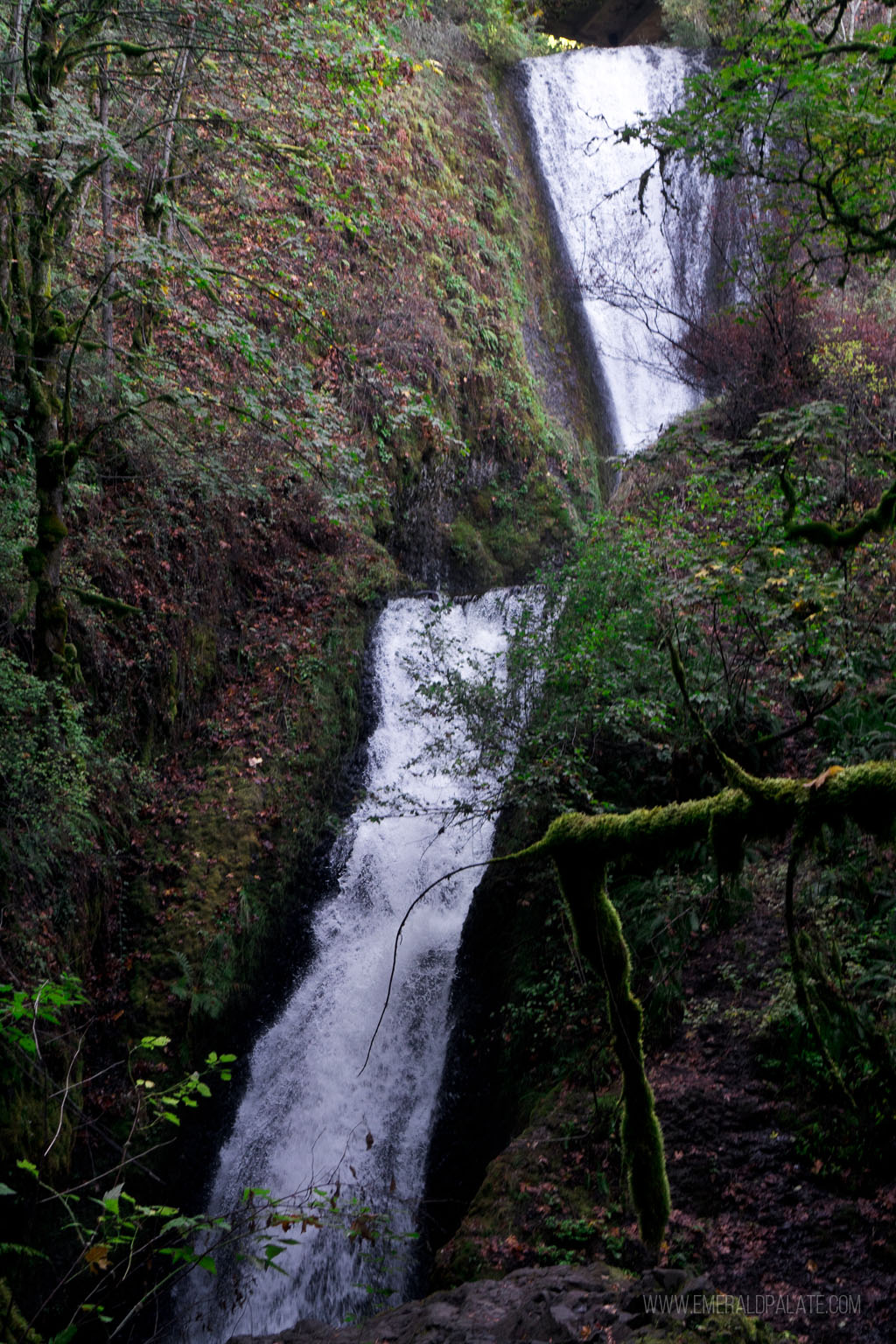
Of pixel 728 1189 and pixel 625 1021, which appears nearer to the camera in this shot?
pixel 625 1021

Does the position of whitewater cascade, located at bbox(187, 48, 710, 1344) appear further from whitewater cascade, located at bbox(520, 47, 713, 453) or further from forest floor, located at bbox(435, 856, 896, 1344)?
whitewater cascade, located at bbox(520, 47, 713, 453)

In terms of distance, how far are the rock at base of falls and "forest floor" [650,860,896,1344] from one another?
0.49 m

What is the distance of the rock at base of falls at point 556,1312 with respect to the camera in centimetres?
335

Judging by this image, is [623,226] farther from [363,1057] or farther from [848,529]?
[363,1057]

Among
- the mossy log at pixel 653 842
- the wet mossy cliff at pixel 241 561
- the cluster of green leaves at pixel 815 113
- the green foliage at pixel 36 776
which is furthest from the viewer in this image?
the wet mossy cliff at pixel 241 561

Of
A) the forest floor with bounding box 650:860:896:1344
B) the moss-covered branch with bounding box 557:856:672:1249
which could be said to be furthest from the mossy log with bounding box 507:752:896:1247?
the forest floor with bounding box 650:860:896:1344

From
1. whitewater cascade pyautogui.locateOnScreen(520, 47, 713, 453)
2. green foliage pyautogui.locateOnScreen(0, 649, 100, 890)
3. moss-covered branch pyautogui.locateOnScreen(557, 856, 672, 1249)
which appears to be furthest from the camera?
whitewater cascade pyautogui.locateOnScreen(520, 47, 713, 453)

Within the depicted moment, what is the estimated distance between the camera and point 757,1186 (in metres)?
4.52

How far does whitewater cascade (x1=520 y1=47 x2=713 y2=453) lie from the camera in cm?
1820

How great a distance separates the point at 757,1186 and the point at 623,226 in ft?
68.1

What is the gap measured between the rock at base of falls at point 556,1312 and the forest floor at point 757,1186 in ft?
1.62

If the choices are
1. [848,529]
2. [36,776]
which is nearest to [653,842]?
[848,529]

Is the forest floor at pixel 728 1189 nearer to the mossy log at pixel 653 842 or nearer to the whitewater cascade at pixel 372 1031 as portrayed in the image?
the whitewater cascade at pixel 372 1031

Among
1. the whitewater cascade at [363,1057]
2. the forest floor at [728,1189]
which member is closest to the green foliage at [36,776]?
the whitewater cascade at [363,1057]
